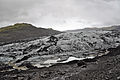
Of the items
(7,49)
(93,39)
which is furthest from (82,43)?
(7,49)

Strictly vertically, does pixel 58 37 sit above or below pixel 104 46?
above

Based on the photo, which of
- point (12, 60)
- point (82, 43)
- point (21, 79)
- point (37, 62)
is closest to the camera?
point (21, 79)

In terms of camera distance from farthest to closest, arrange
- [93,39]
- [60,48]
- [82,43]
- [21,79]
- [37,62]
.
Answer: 1. [93,39]
2. [82,43]
3. [60,48]
4. [37,62]
5. [21,79]

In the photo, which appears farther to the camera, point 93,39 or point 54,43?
point 93,39

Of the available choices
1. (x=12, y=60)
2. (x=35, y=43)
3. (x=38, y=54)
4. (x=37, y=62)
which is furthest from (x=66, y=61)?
(x=35, y=43)

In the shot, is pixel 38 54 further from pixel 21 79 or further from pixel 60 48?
pixel 21 79

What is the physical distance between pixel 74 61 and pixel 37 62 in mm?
6018

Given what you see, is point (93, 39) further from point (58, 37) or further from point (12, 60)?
point (12, 60)

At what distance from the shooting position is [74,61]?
2377 centimetres

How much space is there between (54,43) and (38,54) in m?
5.84

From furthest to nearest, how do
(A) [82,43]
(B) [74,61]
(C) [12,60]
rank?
(A) [82,43]
(C) [12,60]
(B) [74,61]

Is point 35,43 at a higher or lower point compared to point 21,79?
higher

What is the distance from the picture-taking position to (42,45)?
3506 cm

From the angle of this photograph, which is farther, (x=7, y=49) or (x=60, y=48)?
(x=7, y=49)
